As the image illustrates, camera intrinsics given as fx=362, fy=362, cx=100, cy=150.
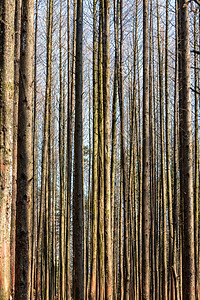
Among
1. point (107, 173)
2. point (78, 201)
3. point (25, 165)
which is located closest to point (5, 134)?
point (25, 165)

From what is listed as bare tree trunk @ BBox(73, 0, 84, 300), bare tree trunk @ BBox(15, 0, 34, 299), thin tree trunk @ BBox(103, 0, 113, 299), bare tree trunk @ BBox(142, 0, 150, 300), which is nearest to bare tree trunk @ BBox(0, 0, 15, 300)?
bare tree trunk @ BBox(15, 0, 34, 299)

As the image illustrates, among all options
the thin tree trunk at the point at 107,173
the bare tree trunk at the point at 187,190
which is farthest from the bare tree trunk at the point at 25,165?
the thin tree trunk at the point at 107,173

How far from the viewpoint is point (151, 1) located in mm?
8914

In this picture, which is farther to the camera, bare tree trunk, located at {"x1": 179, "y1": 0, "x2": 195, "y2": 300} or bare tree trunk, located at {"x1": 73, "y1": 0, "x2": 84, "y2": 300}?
bare tree trunk, located at {"x1": 73, "y1": 0, "x2": 84, "y2": 300}

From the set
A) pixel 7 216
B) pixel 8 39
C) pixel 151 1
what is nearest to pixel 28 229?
pixel 7 216

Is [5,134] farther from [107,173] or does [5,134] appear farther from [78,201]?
[107,173]

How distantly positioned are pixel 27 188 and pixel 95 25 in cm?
509

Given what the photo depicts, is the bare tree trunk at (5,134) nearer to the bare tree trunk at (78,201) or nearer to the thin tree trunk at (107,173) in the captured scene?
the bare tree trunk at (78,201)

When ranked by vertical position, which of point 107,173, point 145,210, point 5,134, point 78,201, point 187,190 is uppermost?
point 5,134

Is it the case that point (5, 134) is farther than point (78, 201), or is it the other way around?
point (78, 201)

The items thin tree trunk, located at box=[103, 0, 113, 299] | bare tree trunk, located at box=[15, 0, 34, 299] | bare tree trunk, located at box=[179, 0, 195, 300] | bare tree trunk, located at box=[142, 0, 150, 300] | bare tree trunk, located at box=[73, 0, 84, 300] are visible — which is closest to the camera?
bare tree trunk, located at box=[15, 0, 34, 299]

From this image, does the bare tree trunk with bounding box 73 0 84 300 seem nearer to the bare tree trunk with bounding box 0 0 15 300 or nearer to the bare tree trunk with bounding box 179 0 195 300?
the bare tree trunk with bounding box 179 0 195 300

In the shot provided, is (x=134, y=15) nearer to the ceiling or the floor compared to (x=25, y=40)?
nearer to the ceiling

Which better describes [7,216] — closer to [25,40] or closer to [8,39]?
[8,39]
